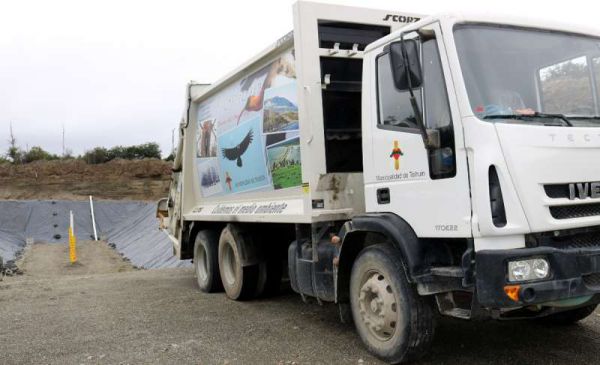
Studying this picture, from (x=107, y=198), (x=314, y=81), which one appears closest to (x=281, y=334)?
(x=314, y=81)

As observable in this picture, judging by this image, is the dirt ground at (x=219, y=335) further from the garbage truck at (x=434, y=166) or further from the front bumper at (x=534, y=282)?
the front bumper at (x=534, y=282)

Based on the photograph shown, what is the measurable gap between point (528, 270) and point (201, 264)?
6.54 meters

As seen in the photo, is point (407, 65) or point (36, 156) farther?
point (36, 156)

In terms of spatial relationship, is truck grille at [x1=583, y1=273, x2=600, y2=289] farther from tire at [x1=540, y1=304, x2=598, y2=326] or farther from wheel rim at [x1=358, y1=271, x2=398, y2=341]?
tire at [x1=540, y1=304, x2=598, y2=326]

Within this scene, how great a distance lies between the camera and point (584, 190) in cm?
386

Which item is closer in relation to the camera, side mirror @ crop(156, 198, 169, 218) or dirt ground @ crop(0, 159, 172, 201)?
side mirror @ crop(156, 198, 169, 218)

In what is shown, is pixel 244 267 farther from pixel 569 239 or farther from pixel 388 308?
pixel 569 239

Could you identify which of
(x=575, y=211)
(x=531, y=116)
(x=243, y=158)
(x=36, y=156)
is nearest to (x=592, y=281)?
(x=575, y=211)

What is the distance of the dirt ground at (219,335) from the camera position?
496 cm

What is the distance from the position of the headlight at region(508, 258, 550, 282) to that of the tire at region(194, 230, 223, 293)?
582 centimetres

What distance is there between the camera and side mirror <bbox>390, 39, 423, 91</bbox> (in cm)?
401

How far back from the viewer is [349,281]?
524cm

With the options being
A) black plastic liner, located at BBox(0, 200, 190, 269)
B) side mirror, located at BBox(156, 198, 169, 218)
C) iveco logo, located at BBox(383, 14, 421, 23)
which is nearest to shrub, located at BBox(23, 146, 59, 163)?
black plastic liner, located at BBox(0, 200, 190, 269)

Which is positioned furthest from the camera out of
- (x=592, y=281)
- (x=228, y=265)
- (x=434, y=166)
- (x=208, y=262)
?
(x=208, y=262)
